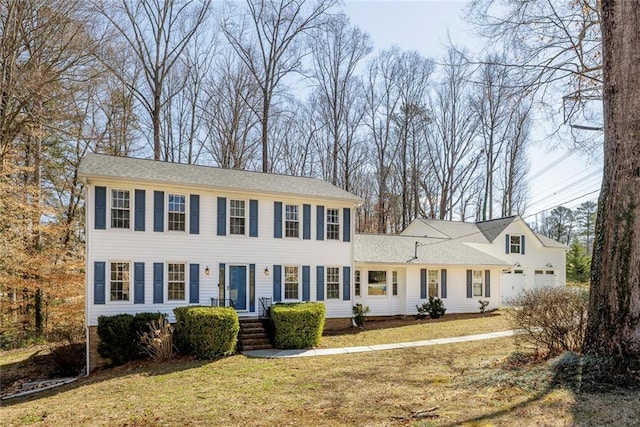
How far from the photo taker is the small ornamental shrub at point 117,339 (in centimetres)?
1216

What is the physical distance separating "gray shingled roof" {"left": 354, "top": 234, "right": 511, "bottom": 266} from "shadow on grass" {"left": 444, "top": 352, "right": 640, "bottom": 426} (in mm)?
11086

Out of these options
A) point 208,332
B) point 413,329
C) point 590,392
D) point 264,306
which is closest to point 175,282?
point 208,332

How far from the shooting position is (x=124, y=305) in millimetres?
13195

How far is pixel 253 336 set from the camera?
13469 mm

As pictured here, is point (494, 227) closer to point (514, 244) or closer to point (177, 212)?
point (514, 244)

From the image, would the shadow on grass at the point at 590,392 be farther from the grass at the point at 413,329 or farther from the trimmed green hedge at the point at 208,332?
the trimmed green hedge at the point at 208,332

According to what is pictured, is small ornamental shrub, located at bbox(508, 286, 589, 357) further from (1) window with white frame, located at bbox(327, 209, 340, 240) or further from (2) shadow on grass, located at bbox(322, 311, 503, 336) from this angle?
(1) window with white frame, located at bbox(327, 209, 340, 240)

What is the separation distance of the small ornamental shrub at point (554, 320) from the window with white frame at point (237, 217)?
9312 millimetres

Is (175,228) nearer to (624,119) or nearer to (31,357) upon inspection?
(31,357)

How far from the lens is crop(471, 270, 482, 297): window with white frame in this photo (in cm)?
2011

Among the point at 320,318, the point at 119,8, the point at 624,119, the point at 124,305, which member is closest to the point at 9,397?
the point at 124,305

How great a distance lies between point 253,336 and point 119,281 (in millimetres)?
4430

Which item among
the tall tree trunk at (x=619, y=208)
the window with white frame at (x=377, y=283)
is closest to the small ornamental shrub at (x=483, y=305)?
the window with white frame at (x=377, y=283)

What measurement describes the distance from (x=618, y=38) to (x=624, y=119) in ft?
4.54
